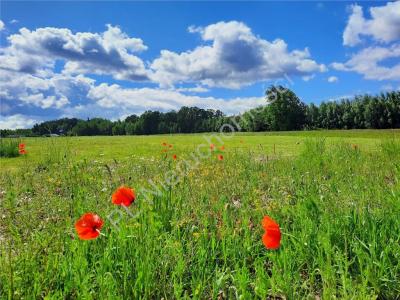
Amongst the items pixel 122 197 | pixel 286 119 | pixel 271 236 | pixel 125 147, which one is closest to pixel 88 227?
pixel 122 197

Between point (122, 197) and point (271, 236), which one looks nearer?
point (271, 236)

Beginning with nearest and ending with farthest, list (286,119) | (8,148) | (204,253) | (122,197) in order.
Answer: (122,197) < (204,253) < (8,148) < (286,119)

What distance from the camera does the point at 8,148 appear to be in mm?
14180

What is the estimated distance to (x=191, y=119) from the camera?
6656 centimetres

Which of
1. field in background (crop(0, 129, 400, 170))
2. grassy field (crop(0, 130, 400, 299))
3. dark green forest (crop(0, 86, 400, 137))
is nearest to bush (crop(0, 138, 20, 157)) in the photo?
field in background (crop(0, 129, 400, 170))

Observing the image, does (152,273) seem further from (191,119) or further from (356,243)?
(191,119)

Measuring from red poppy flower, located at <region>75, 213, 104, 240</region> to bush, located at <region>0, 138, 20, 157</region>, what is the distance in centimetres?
1277

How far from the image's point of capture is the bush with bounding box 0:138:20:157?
46.6 ft

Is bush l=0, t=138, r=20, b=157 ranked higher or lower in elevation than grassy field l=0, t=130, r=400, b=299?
higher

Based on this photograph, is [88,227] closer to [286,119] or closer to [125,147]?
[125,147]

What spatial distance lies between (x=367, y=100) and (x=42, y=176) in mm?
88052

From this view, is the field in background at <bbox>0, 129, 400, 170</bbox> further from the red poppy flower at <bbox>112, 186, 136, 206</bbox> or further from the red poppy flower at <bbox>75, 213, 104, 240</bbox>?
the red poppy flower at <bbox>75, 213, 104, 240</bbox>

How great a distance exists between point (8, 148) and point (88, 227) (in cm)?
1280

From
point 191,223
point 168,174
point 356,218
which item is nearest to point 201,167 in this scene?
point 168,174
